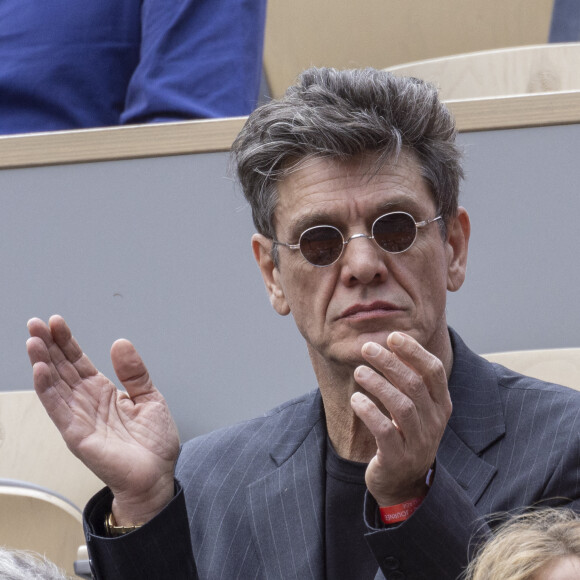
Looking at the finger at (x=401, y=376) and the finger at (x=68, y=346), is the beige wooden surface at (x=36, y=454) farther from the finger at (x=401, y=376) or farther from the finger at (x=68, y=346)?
the finger at (x=401, y=376)

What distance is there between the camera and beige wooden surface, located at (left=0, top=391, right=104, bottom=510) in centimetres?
141

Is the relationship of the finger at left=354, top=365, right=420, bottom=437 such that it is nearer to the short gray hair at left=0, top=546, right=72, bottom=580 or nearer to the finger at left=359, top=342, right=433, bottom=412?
the finger at left=359, top=342, right=433, bottom=412

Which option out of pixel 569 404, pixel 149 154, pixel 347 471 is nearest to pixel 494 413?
pixel 569 404

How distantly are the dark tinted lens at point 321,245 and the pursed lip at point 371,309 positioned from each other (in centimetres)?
7

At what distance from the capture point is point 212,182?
65.5 inches

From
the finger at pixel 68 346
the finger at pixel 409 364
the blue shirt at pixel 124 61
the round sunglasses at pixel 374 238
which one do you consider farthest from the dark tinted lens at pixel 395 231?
the blue shirt at pixel 124 61

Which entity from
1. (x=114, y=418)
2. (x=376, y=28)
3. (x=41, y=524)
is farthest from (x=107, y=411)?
(x=376, y=28)

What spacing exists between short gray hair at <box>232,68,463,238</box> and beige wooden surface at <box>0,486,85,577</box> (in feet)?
1.49

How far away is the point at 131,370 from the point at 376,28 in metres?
1.73

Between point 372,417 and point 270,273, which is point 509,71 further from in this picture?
point 372,417

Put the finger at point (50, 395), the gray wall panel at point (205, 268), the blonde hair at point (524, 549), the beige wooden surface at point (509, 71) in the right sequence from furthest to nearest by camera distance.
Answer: the beige wooden surface at point (509, 71)
the gray wall panel at point (205, 268)
the finger at point (50, 395)
the blonde hair at point (524, 549)

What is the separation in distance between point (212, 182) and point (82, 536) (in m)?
0.66

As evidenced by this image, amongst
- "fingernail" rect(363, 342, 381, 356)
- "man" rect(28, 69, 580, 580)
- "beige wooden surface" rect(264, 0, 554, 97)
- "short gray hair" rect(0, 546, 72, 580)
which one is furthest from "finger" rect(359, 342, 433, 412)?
"beige wooden surface" rect(264, 0, 554, 97)

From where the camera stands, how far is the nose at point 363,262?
1139mm
